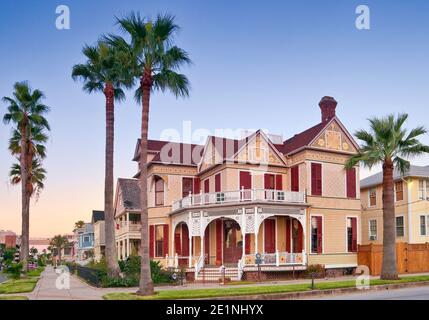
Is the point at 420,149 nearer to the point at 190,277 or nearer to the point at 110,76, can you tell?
the point at 190,277

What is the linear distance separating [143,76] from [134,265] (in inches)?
445

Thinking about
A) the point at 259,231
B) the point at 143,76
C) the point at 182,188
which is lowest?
the point at 259,231

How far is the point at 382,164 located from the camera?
2817cm

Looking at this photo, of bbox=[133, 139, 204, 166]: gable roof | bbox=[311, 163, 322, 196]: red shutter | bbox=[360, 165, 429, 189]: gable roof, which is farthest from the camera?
bbox=[133, 139, 204, 166]: gable roof

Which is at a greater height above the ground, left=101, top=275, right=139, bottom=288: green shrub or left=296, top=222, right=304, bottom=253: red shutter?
left=296, top=222, right=304, bottom=253: red shutter

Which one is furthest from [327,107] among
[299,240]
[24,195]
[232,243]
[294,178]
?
[24,195]

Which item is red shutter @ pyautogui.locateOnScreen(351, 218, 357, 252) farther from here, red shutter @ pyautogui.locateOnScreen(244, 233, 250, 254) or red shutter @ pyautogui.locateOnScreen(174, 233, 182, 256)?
red shutter @ pyautogui.locateOnScreen(174, 233, 182, 256)

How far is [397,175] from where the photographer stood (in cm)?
4034

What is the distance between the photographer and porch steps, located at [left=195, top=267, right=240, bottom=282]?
101 ft

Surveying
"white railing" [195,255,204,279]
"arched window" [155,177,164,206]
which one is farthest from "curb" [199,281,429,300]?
"arched window" [155,177,164,206]

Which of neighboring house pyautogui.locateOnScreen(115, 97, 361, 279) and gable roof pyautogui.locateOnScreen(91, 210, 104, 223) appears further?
gable roof pyautogui.locateOnScreen(91, 210, 104, 223)

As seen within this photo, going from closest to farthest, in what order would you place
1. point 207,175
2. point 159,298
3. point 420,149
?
1. point 159,298
2. point 420,149
3. point 207,175

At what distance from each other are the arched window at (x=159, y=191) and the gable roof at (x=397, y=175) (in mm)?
16745
